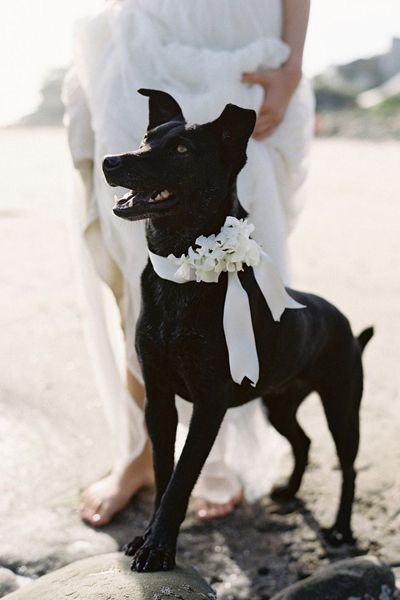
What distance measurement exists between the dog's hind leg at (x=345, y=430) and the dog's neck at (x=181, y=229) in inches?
34.3

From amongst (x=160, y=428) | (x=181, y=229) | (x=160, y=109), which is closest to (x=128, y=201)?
(x=181, y=229)

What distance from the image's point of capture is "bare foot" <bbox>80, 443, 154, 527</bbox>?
349 cm

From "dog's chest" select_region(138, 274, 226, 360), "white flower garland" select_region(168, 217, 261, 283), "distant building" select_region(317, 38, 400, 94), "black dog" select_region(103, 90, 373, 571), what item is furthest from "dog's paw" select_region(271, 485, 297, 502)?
"distant building" select_region(317, 38, 400, 94)

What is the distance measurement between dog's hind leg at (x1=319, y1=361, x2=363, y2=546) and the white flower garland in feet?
2.65

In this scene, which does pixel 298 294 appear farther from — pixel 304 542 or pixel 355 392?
pixel 304 542

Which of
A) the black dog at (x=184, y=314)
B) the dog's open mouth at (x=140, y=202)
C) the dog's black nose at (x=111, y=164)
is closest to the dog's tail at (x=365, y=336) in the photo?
the black dog at (x=184, y=314)

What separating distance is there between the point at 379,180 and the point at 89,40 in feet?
39.9

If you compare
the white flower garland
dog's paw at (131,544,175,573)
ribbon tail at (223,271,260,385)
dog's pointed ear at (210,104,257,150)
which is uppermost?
dog's pointed ear at (210,104,257,150)

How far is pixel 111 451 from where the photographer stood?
13.3ft

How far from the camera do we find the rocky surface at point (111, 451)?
3275mm

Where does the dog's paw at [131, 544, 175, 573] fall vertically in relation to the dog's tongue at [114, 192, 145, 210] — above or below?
below

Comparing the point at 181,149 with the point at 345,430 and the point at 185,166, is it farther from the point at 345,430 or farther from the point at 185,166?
the point at 345,430

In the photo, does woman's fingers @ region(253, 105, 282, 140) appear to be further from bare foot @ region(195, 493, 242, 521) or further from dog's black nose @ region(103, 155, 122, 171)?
bare foot @ region(195, 493, 242, 521)

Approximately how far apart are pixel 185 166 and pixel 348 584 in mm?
1396
